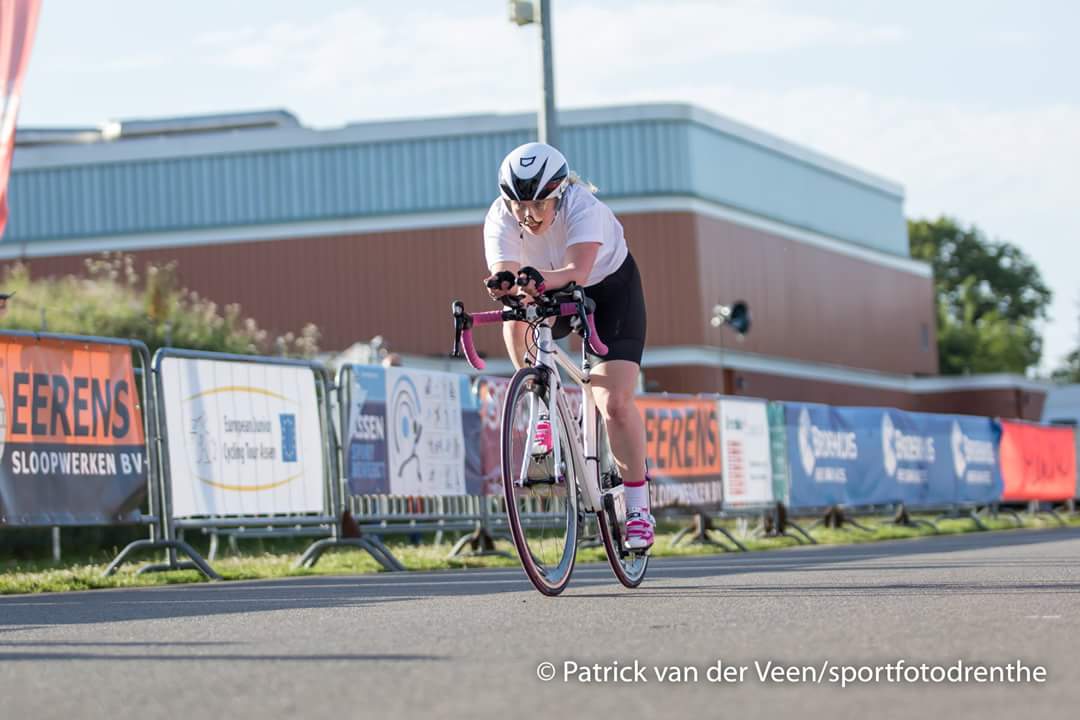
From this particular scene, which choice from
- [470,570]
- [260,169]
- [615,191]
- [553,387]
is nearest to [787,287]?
[615,191]

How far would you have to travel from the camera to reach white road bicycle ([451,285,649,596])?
818 centimetres

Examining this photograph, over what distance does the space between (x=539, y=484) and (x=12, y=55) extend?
30.5 ft

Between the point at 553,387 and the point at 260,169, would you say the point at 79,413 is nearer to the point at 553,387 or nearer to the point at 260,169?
the point at 553,387

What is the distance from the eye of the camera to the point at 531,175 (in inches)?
319

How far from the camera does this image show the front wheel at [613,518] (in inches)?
344

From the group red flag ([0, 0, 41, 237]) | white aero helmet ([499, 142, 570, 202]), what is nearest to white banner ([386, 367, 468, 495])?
red flag ([0, 0, 41, 237])

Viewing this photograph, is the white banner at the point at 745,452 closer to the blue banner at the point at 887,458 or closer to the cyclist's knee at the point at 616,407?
the blue banner at the point at 887,458

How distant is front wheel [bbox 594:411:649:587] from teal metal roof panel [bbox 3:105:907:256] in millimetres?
49914

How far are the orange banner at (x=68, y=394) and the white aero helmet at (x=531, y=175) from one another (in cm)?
466

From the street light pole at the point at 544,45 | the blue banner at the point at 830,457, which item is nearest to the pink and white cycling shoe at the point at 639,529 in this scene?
the street light pole at the point at 544,45

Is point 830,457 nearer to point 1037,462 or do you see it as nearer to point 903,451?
point 903,451

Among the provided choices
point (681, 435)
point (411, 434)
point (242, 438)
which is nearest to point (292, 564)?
point (242, 438)

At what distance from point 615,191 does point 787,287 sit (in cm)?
734

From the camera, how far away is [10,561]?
22234 millimetres
